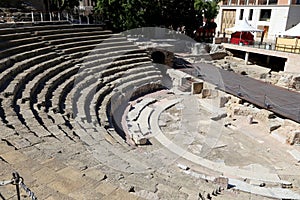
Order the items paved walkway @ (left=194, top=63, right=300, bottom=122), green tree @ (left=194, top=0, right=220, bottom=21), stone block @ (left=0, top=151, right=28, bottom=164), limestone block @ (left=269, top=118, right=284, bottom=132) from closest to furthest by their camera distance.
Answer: stone block @ (left=0, top=151, right=28, bottom=164) → limestone block @ (left=269, top=118, right=284, bottom=132) → paved walkway @ (left=194, top=63, right=300, bottom=122) → green tree @ (left=194, top=0, right=220, bottom=21)

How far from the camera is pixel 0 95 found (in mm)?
9227

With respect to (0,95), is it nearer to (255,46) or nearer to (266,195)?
(266,195)

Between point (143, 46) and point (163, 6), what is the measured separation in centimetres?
687

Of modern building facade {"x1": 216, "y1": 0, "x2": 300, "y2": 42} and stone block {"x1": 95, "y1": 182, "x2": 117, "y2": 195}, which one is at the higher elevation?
modern building facade {"x1": 216, "y1": 0, "x2": 300, "y2": 42}

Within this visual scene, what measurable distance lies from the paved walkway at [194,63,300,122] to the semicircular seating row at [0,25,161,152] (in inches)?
154

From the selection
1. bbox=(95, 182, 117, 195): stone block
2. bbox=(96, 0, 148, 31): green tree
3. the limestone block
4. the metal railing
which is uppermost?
bbox=(96, 0, 148, 31): green tree

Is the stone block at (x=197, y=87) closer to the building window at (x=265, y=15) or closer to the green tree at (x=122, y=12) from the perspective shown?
the green tree at (x=122, y=12)

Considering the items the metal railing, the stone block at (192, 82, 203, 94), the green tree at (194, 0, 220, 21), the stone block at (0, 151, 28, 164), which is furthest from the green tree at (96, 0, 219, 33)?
the stone block at (0, 151, 28, 164)

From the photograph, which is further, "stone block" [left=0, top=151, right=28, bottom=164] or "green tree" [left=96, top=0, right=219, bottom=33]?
"green tree" [left=96, top=0, right=219, bottom=33]

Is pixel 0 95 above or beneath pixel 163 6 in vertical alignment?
beneath

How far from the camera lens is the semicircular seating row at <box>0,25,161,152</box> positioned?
842cm

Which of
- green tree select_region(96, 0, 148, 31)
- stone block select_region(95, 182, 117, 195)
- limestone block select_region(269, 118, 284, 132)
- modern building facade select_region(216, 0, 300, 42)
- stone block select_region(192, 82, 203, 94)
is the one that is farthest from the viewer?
modern building facade select_region(216, 0, 300, 42)

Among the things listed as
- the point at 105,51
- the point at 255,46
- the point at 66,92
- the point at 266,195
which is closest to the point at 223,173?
the point at 266,195

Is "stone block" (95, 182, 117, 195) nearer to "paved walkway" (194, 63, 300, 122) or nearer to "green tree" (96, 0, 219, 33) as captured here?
"paved walkway" (194, 63, 300, 122)
